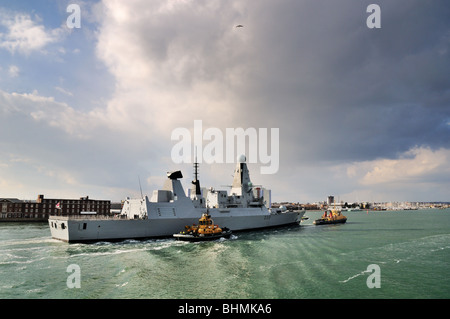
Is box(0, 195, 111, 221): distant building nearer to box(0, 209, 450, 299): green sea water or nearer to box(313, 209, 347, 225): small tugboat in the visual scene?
box(0, 209, 450, 299): green sea water

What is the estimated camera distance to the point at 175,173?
32.8 meters

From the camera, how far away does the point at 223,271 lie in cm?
1611

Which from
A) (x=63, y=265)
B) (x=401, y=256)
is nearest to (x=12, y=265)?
(x=63, y=265)

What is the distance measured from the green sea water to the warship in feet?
6.88

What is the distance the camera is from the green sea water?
1247cm

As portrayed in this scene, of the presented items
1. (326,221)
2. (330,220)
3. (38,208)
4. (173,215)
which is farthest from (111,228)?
(38,208)

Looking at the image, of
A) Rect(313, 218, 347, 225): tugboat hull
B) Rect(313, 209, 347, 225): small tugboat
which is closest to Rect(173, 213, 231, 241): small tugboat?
Rect(313, 218, 347, 225): tugboat hull

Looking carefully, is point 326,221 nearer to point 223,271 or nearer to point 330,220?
point 330,220

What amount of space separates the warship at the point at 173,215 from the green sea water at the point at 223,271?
210 cm

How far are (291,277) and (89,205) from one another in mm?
63547

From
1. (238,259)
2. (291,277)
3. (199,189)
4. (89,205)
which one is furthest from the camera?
(89,205)

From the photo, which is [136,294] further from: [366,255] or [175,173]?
[175,173]

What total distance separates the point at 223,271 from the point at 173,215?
1593 centimetres
